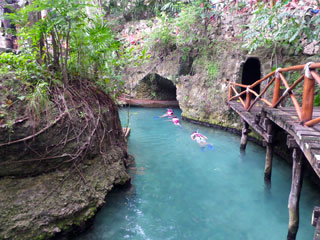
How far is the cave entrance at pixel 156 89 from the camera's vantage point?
13231mm

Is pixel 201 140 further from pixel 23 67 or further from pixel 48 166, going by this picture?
pixel 23 67

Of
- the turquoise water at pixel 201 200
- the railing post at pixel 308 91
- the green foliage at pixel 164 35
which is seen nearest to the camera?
the railing post at pixel 308 91

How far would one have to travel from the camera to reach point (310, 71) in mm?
2508

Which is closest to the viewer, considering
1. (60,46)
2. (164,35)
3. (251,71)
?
(60,46)

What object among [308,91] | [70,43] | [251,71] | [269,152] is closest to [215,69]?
[251,71]

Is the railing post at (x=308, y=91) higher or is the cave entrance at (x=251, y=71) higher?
the cave entrance at (x=251, y=71)

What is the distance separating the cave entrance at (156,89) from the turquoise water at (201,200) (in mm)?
7201

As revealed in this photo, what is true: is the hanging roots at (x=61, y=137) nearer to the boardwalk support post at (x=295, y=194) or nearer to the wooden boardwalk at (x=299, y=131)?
the wooden boardwalk at (x=299, y=131)

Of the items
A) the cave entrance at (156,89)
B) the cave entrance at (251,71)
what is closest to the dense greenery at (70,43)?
the cave entrance at (251,71)

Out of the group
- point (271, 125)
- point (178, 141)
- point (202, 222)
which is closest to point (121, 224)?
point (202, 222)

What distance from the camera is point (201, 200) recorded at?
13.7 feet

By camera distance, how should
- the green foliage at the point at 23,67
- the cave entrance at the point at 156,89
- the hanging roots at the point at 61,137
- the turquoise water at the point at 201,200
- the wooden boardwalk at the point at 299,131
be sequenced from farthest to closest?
the cave entrance at the point at 156,89 < the turquoise water at the point at 201,200 < the green foliage at the point at 23,67 < the hanging roots at the point at 61,137 < the wooden boardwalk at the point at 299,131

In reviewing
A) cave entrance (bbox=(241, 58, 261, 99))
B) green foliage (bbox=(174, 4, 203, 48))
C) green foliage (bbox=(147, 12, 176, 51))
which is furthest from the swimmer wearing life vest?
green foliage (bbox=(147, 12, 176, 51))

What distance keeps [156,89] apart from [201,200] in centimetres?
1025
